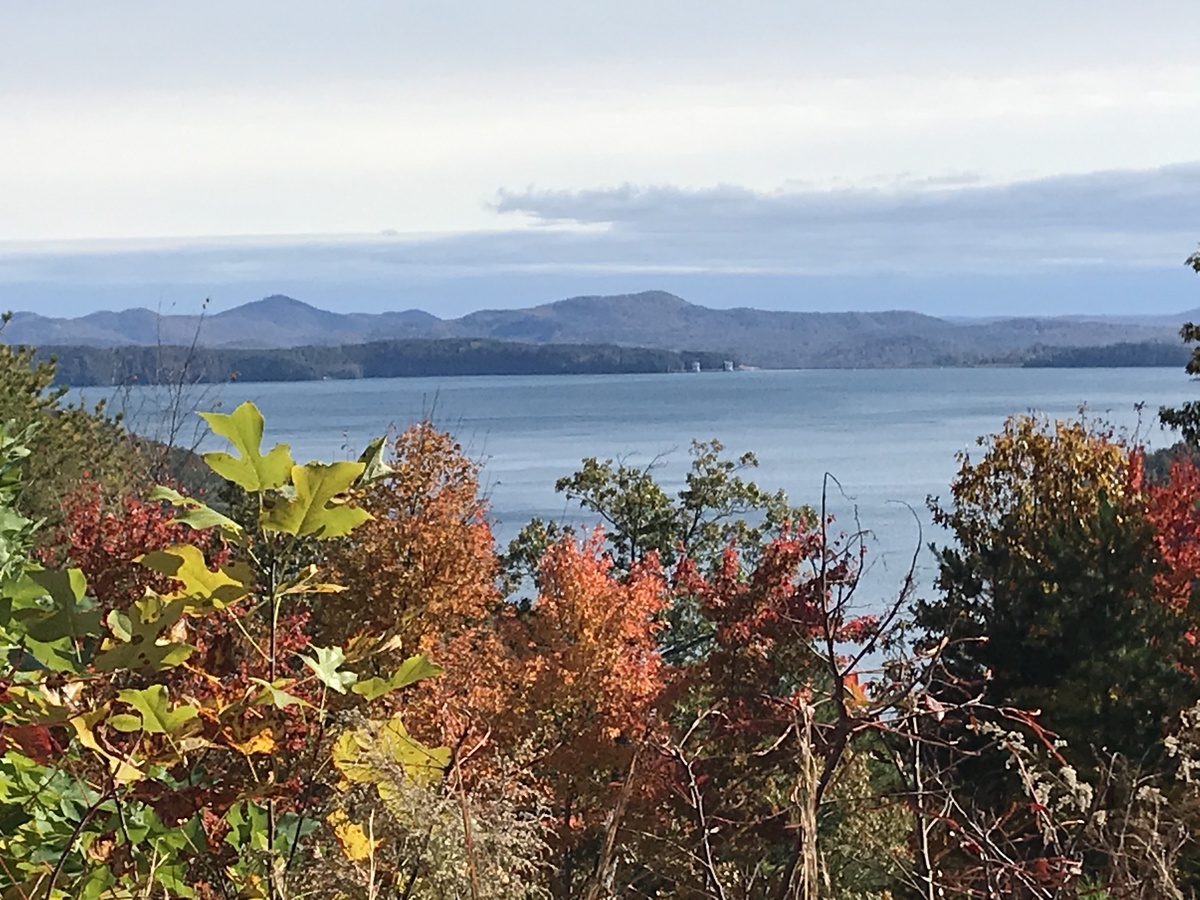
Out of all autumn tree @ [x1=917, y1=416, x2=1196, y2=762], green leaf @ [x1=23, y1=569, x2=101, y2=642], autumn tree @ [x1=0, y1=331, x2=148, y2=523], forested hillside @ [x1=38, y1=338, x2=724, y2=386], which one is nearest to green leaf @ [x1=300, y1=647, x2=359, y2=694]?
green leaf @ [x1=23, y1=569, x2=101, y2=642]

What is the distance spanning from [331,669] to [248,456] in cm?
29

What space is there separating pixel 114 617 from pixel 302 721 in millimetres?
377

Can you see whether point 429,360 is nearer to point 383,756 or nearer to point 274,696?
point 383,756

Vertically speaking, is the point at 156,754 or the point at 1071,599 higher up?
the point at 156,754

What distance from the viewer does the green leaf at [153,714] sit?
67.7 inches

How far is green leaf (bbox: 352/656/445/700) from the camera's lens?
1723mm

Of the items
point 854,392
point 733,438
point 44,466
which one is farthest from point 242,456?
point 854,392

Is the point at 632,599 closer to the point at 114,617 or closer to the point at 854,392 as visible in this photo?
the point at 114,617

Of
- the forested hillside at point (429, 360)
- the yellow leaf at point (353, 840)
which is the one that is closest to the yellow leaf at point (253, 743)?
the yellow leaf at point (353, 840)

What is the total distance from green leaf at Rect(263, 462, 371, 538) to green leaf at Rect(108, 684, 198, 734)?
26 centimetres

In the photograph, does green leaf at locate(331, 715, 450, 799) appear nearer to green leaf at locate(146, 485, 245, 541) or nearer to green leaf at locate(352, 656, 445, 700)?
A: green leaf at locate(352, 656, 445, 700)

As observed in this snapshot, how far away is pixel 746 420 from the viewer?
368ft

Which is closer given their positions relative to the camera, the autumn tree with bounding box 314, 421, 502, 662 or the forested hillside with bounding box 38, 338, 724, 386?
the autumn tree with bounding box 314, 421, 502, 662

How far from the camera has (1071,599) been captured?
16.3m
